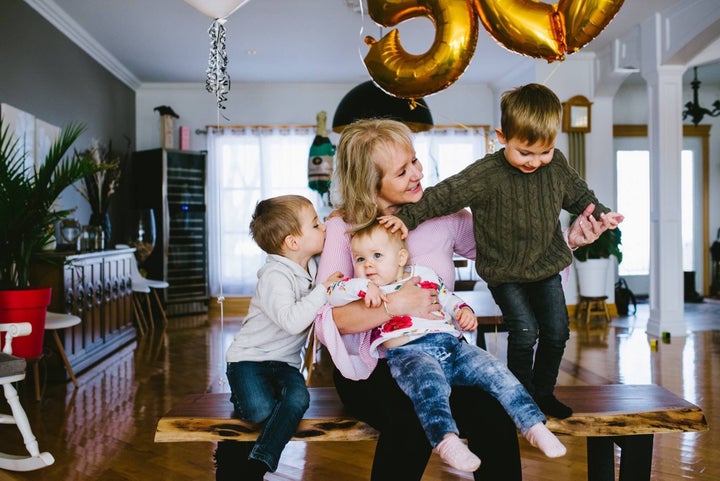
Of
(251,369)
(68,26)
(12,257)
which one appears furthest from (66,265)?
(251,369)

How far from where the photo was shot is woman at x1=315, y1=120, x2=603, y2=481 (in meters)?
1.46

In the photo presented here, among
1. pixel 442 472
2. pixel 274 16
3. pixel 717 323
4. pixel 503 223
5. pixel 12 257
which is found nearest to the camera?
pixel 503 223

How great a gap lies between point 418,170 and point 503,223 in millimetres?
288

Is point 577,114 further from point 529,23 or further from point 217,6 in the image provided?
point 217,6

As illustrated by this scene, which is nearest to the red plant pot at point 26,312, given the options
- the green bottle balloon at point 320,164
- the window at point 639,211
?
the green bottle balloon at point 320,164

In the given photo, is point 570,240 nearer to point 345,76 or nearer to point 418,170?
point 418,170

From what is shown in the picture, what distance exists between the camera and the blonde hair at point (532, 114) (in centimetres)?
151

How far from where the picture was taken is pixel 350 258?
70.7 inches

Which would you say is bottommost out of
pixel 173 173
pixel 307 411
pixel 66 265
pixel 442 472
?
pixel 442 472

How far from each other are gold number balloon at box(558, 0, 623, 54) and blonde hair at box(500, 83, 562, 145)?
0.65 feet

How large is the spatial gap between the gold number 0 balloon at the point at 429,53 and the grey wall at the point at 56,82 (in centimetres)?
360

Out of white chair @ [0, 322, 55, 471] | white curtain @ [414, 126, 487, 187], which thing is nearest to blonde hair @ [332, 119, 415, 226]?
white chair @ [0, 322, 55, 471]

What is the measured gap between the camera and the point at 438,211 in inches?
67.7

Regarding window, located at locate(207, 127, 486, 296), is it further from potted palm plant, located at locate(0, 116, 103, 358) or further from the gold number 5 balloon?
the gold number 5 balloon
